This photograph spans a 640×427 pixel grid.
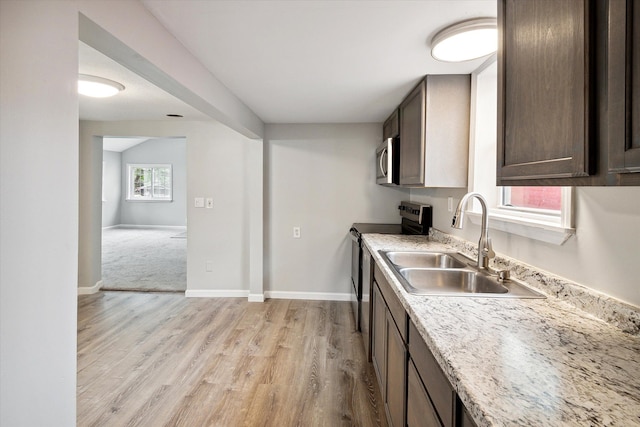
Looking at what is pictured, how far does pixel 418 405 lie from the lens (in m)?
1.14

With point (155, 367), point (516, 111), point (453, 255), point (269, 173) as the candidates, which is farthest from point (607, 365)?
point (269, 173)

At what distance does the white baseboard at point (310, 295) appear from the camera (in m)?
4.08

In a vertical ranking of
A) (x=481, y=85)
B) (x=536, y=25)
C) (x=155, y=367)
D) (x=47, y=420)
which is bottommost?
(x=155, y=367)

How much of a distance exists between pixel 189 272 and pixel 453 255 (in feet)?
10.7

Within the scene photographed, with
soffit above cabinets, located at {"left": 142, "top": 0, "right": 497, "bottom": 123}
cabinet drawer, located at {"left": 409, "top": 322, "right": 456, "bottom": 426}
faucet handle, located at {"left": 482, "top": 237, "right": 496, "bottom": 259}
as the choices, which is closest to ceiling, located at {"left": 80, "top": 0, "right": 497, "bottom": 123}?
soffit above cabinets, located at {"left": 142, "top": 0, "right": 497, "bottom": 123}

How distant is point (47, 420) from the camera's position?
0.93 meters

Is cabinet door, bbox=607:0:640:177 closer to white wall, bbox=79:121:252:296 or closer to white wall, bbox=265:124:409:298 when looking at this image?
white wall, bbox=265:124:409:298

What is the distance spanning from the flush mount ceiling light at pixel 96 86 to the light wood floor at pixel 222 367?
2.11 m

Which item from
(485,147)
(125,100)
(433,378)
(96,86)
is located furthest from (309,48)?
(125,100)

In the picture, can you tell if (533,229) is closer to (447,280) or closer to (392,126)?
(447,280)

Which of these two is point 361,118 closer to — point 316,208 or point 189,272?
point 316,208

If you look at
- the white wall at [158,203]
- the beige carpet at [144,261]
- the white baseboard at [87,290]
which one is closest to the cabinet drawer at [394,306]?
the beige carpet at [144,261]

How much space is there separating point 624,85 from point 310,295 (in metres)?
3.77

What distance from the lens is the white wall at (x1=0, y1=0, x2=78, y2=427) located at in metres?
0.82
